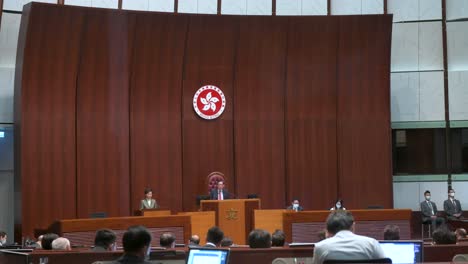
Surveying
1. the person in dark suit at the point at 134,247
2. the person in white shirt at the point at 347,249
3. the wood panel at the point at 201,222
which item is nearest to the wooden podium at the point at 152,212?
the wood panel at the point at 201,222

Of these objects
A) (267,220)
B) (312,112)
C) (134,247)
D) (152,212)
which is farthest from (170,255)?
(312,112)

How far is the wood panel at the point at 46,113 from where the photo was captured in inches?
627

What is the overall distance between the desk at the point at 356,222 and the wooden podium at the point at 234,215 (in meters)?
2.10

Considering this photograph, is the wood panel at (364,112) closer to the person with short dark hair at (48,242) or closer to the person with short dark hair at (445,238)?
the person with short dark hair at (445,238)

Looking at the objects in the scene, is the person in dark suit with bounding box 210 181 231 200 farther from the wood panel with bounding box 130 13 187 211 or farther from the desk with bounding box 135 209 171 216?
the wood panel with bounding box 130 13 187 211

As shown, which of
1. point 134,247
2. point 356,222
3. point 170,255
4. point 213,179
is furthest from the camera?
point 213,179

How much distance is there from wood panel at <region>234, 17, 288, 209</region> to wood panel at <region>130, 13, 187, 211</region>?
1375 mm

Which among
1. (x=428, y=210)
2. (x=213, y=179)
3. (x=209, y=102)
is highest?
(x=209, y=102)

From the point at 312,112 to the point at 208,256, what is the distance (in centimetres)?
1255

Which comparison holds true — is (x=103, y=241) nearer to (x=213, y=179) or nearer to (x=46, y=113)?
(x=46, y=113)

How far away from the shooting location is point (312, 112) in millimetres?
18094

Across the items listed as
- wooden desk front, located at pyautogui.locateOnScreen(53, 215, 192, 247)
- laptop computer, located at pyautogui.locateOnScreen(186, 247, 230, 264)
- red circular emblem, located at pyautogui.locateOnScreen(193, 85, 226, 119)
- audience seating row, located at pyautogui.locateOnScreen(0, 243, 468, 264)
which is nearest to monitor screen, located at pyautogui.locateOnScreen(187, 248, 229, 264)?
laptop computer, located at pyautogui.locateOnScreen(186, 247, 230, 264)

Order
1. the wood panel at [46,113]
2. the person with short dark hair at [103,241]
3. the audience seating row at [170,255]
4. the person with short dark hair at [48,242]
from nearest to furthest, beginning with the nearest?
the audience seating row at [170,255] < the person with short dark hair at [103,241] < the person with short dark hair at [48,242] < the wood panel at [46,113]

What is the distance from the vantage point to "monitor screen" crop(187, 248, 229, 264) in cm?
571
